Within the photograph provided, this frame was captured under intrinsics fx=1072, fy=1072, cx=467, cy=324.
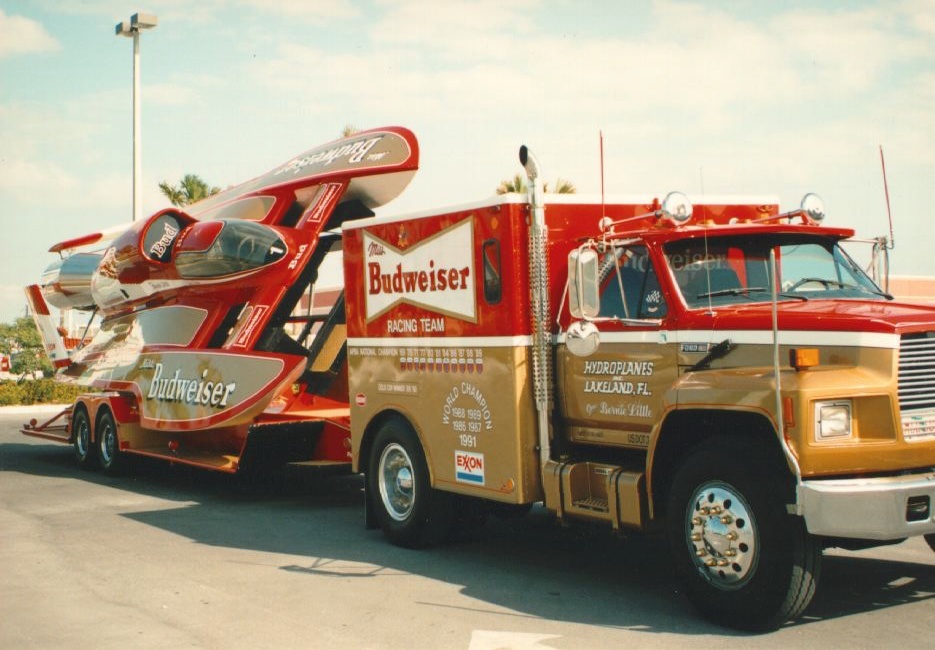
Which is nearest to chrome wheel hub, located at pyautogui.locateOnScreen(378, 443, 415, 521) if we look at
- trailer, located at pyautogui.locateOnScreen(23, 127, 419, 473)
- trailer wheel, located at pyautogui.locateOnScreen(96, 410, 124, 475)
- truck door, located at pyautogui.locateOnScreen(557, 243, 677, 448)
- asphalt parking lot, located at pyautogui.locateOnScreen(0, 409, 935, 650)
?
asphalt parking lot, located at pyautogui.locateOnScreen(0, 409, 935, 650)

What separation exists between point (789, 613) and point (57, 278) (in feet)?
46.2

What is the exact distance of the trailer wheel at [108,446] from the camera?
1445 cm

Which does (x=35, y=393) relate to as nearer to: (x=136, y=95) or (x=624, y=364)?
(x=136, y=95)

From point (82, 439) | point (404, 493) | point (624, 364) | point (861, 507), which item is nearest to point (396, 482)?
point (404, 493)

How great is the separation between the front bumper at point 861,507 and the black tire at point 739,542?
0.79 ft

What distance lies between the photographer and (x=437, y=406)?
8.76m

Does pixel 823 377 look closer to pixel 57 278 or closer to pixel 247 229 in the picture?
pixel 247 229

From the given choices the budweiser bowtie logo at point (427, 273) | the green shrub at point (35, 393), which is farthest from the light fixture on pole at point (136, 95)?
the budweiser bowtie logo at point (427, 273)

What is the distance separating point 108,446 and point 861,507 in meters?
11.6

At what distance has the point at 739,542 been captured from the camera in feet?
20.2

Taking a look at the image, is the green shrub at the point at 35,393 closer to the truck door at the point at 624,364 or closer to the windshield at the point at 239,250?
the windshield at the point at 239,250

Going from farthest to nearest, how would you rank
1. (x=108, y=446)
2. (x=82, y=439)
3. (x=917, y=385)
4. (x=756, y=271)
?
(x=82, y=439)
(x=108, y=446)
(x=756, y=271)
(x=917, y=385)

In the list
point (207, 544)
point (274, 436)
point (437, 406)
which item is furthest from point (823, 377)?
point (274, 436)

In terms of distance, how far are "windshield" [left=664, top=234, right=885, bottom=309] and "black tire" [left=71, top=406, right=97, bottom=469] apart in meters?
10.7
